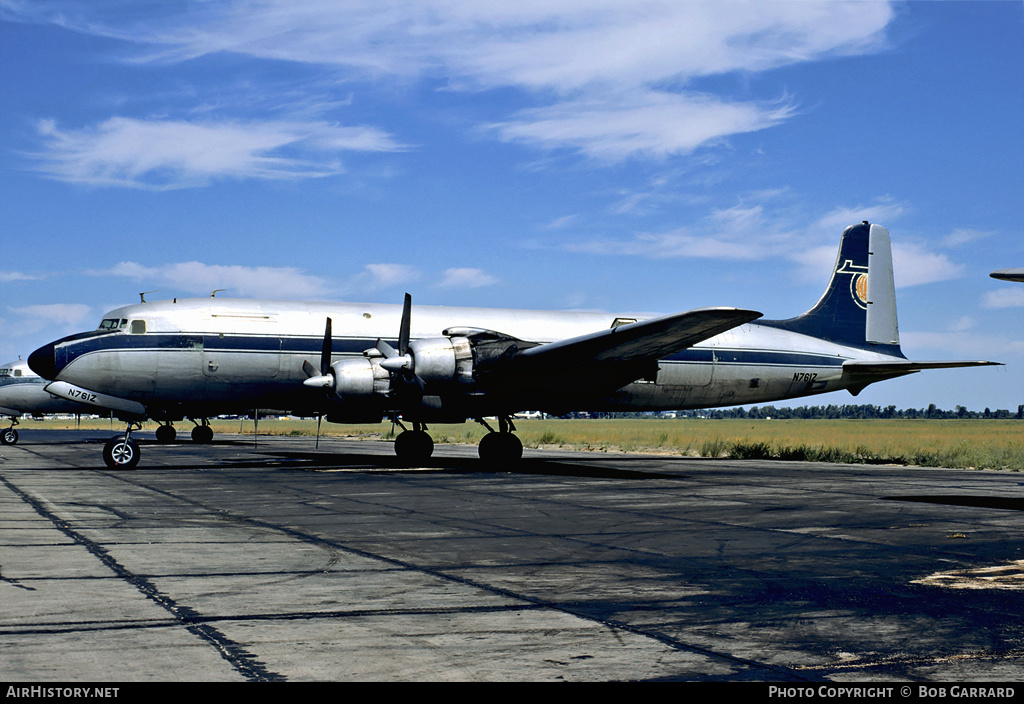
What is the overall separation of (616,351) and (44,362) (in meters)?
14.7

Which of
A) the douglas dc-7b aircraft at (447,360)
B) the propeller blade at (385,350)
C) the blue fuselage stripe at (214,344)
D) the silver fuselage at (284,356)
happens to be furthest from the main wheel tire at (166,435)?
the propeller blade at (385,350)

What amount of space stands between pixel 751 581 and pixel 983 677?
300 cm

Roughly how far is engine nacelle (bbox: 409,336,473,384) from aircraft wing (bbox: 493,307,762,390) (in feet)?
2.72

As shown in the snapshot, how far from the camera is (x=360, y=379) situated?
21.9m

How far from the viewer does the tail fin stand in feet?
100

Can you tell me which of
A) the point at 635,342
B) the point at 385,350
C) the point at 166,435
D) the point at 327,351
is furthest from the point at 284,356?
the point at 166,435

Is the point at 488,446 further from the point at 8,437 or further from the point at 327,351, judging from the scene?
the point at 8,437

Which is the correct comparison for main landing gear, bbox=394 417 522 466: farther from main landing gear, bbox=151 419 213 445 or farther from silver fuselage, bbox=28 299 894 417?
main landing gear, bbox=151 419 213 445

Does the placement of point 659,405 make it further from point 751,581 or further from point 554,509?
point 751,581

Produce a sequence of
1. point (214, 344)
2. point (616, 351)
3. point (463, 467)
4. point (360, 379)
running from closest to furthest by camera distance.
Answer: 1. point (616, 351)
2. point (360, 379)
3. point (463, 467)
4. point (214, 344)

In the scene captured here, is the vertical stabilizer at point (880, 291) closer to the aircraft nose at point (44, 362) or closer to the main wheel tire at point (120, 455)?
the main wheel tire at point (120, 455)

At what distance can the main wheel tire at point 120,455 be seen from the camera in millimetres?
22469

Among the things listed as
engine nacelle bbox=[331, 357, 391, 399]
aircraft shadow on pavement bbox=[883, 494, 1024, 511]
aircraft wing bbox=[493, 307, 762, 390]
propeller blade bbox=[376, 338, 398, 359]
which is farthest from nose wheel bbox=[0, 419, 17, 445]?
aircraft shadow on pavement bbox=[883, 494, 1024, 511]

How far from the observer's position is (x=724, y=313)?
1777 centimetres
